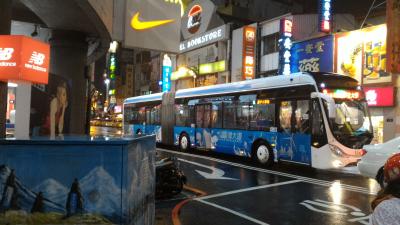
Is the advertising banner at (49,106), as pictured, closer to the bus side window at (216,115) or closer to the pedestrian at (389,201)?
the pedestrian at (389,201)

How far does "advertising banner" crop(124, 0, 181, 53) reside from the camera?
877 cm

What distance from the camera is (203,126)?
19.6 m

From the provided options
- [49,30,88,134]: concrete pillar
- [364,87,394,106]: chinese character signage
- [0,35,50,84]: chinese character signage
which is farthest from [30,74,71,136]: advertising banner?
[364,87,394,106]: chinese character signage

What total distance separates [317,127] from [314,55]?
44.3 ft

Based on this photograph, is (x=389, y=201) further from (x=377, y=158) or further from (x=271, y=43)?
(x=271, y=43)

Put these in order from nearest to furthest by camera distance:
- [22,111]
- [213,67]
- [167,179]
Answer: [22,111], [167,179], [213,67]

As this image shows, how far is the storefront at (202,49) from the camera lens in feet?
122

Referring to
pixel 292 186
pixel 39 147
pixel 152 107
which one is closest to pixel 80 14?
pixel 39 147

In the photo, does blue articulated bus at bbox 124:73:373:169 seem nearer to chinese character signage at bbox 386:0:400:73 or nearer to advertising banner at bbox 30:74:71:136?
chinese character signage at bbox 386:0:400:73

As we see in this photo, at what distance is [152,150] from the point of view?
5309mm

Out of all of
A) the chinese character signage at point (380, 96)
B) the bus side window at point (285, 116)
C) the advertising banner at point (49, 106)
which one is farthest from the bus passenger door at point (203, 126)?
the advertising banner at point (49, 106)

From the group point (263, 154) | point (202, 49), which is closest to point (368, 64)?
point (263, 154)

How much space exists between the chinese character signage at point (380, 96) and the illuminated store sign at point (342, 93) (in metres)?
7.88

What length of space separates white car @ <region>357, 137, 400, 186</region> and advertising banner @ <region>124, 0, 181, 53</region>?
5.74 metres
